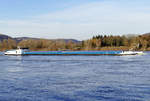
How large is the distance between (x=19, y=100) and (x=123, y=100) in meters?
8.81

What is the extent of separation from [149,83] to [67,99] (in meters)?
10.9

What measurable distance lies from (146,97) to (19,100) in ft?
35.7

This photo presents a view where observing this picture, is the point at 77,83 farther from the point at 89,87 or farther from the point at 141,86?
the point at 141,86

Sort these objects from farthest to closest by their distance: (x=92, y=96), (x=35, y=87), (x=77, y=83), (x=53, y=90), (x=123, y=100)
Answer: (x=77, y=83) < (x=35, y=87) < (x=53, y=90) < (x=92, y=96) < (x=123, y=100)

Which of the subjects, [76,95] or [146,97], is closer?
[146,97]

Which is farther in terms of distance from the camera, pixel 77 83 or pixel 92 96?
pixel 77 83

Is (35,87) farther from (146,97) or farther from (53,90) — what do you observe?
(146,97)

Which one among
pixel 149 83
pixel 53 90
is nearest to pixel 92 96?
pixel 53 90

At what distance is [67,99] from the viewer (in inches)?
773

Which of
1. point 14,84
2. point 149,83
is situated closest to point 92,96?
point 149,83

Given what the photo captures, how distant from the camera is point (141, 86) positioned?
24234 mm

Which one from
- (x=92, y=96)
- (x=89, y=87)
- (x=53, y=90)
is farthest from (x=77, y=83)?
(x=92, y=96)

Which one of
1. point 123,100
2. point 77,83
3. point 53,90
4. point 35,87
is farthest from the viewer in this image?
point 77,83

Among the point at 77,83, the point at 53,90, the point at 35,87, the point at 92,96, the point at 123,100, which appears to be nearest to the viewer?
the point at 123,100
